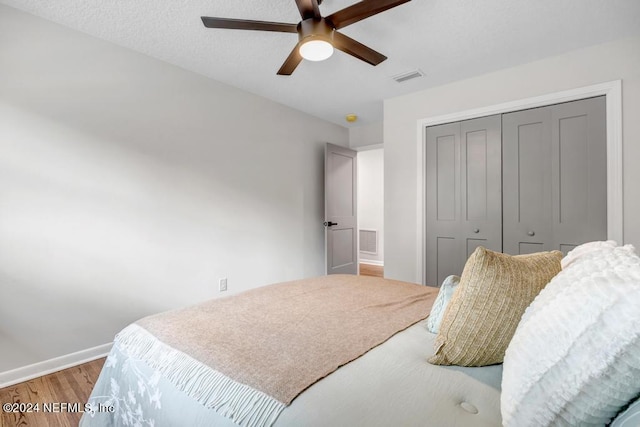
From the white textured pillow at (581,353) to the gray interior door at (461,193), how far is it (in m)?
2.66

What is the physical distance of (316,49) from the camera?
180cm

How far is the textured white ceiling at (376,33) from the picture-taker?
2021 millimetres

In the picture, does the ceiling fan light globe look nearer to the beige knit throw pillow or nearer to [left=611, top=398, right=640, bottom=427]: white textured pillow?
the beige knit throw pillow

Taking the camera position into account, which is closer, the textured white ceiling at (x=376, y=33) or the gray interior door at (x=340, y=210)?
the textured white ceiling at (x=376, y=33)

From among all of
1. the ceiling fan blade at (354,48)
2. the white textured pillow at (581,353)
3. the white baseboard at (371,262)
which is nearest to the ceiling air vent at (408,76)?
the ceiling fan blade at (354,48)

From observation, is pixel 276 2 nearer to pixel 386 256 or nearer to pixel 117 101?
pixel 117 101

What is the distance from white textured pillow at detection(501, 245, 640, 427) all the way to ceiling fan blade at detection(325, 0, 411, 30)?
149 centimetres

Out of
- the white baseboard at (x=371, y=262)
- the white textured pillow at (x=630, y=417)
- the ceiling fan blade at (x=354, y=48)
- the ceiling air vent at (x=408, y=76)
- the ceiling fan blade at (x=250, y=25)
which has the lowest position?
the white baseboard at (x=371, y=262)

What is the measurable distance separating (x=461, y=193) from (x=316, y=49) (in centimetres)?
219

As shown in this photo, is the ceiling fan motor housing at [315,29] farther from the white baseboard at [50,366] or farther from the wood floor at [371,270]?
the wood floor at [371,270]

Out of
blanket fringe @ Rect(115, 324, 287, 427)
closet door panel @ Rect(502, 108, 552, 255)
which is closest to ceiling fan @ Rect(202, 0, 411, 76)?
blanket fringe @ Rect(115, 324, 287, 427)

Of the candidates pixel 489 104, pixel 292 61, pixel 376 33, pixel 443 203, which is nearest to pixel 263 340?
pixel 292 61

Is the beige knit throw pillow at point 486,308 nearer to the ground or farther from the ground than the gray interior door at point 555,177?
nearer to the ground

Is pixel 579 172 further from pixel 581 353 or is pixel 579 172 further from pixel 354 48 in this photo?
pixel 581 353
